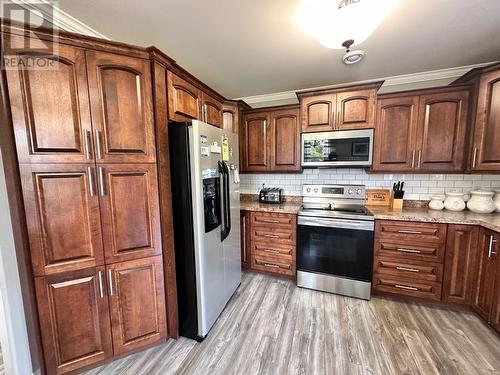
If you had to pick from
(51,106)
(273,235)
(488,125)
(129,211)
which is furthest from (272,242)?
(488,125)

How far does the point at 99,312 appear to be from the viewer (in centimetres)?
144

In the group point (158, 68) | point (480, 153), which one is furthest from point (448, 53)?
point (158, 68)

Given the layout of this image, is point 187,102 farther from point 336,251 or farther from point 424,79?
point 424,79

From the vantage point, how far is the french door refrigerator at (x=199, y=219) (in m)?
1.58

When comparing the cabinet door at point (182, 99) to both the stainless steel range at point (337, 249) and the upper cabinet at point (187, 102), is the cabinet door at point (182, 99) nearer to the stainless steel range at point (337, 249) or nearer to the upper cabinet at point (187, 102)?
the upper cabinet at point (187, 102)

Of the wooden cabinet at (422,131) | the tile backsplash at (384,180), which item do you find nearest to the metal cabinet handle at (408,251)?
the tile backsplash at (384,180)

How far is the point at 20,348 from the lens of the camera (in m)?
1.30

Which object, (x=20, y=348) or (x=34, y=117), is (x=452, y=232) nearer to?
(x=34, y=117)

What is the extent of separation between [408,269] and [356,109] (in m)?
1.83

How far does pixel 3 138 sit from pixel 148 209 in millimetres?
896

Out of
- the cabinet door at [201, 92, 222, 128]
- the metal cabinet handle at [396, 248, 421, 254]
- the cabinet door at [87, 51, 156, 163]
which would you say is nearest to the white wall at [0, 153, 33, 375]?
the cabinet door at [87, 51, 156, 163]

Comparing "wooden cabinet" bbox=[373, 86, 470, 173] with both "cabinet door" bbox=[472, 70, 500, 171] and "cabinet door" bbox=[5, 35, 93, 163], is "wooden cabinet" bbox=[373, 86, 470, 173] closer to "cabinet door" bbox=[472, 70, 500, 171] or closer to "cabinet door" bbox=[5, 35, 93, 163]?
"cabinet door" bbox=[472, 70, 500, 171]

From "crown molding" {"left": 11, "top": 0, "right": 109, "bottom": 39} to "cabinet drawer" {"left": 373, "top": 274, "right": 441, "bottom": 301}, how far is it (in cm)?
358

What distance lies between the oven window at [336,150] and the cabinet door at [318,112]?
175 millimetres
